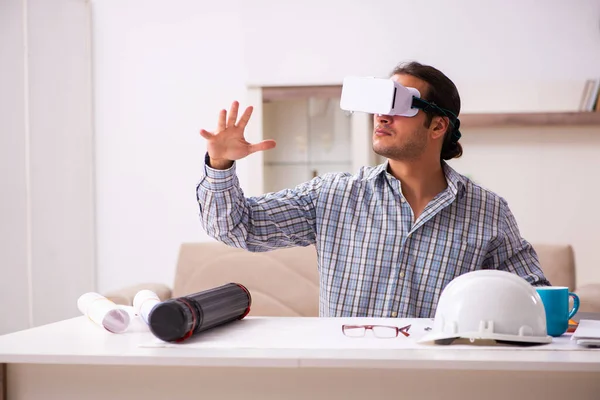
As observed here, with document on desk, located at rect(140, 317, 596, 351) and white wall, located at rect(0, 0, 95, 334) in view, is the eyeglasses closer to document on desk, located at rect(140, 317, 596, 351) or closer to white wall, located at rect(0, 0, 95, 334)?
document on desk, located at rect(140, 317, 596, 351)

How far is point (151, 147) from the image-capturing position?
4109 millimetres

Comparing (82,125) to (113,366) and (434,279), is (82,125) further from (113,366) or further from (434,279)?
(113,366)

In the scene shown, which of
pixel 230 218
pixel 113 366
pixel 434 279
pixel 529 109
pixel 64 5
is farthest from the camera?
pixel 64 5

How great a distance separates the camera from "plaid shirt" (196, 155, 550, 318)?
5.95 ft

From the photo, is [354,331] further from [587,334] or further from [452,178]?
[452,178]

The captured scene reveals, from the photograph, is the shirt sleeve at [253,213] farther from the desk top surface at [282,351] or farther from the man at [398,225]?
the desk top surface at [282,351]

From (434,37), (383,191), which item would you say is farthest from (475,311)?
(434,37)

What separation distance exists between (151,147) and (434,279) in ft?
8.56

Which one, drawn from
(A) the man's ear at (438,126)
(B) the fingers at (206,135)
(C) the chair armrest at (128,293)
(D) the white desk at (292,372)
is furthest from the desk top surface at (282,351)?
(C) the chair armrest at (128,293)

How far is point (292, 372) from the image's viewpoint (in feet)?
3.50

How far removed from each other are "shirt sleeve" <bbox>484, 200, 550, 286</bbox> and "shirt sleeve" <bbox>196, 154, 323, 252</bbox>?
47 centimetres

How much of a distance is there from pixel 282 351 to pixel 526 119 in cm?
284

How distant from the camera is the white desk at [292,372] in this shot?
1.02m

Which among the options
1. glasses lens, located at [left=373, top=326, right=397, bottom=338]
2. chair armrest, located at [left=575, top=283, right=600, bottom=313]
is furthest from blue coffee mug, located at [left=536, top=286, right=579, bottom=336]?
chair armrest, located at [left=575, top=283, right=600, bottom=313]
